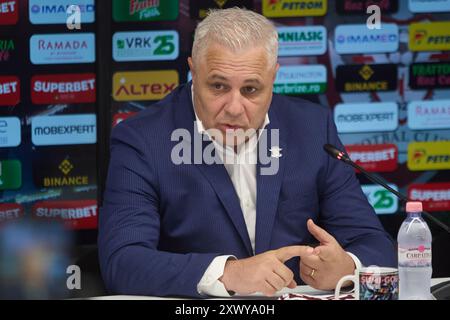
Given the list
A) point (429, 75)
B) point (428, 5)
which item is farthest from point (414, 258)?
point (428, 5)

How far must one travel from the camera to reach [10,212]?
181 inches

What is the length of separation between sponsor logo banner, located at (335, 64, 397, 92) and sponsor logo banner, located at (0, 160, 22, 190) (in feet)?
5.57

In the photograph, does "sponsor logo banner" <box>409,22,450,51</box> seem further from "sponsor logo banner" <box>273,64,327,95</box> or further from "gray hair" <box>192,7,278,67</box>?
"gray hair" <box>192,7,278,67</box>

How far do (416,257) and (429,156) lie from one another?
2.54 m

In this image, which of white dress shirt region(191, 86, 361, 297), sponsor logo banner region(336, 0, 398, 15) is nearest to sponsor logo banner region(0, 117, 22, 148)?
sponsor logo banner region(336, 0, 398, 15)

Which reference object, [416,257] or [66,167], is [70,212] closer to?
[66,167]

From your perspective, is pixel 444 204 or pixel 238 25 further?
pixel 444 204

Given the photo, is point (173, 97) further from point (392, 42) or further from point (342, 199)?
point (392, 42)

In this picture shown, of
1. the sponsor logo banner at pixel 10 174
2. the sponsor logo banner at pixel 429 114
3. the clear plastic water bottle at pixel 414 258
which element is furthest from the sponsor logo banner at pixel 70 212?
the clear plastic water bottle at pixel 414 258

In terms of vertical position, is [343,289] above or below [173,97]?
below

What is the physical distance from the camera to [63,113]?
182 inches

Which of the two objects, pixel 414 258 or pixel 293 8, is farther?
pixel 293 8
